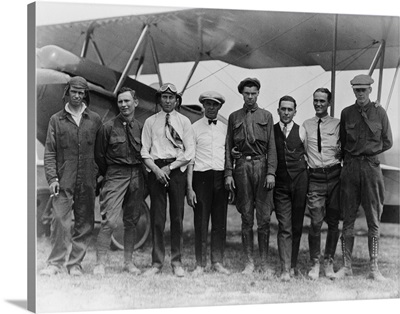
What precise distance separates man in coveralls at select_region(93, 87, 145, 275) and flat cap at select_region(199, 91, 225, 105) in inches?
25.8

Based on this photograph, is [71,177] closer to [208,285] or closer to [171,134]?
[171,134]

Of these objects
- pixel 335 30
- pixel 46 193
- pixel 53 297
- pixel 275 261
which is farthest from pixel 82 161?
pixel 335 30

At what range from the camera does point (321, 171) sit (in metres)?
8.78

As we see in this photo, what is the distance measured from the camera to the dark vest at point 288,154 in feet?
28.3

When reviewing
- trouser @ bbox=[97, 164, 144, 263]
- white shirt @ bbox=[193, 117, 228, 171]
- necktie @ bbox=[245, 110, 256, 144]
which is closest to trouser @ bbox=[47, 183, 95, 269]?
trouser @ bbox=[97, 164, 144, 263]

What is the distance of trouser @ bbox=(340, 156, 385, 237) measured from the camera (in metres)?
8.80

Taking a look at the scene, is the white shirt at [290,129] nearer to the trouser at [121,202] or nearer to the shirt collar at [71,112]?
the trouser at [121,202]

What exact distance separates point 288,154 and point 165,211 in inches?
53.0

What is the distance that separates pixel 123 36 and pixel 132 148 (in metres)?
1.08

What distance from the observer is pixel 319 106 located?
8.86 m

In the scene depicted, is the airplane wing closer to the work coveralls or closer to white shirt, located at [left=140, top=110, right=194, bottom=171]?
white shirt, located at [left=140, top=110, right=194, bottom=171]

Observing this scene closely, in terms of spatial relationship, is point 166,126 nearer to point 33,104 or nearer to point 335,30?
point 33,104

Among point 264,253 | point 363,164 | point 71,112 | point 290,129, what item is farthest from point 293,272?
point 71,112

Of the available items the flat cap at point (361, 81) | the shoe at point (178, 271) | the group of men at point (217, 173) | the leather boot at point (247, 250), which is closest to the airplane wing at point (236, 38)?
the flat cap at point (361, 81)
